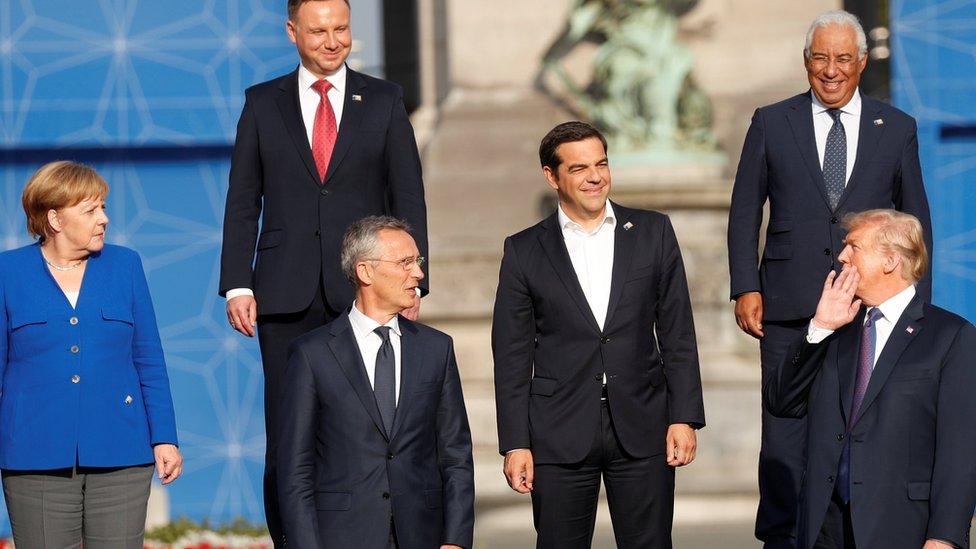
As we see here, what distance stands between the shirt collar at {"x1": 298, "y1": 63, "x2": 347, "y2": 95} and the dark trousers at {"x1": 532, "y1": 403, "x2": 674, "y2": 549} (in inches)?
50.8

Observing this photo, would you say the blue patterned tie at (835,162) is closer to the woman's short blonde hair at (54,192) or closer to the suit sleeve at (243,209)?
the suit sleeve at (243,209)

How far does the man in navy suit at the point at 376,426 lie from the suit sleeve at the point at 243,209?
0.68 m

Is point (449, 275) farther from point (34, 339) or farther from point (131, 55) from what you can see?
point (34, 339)

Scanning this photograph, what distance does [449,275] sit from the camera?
27.8 feet

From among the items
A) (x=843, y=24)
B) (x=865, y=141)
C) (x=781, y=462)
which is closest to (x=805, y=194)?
(x=865, y=141)

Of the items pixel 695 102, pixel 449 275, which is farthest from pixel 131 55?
pixel 695 102

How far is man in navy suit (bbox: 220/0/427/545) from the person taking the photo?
512 centimetres

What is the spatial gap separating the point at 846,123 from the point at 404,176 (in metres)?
1.34

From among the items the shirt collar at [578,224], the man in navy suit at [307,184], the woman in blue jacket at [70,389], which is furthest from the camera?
the man in navy suit at [307,184]

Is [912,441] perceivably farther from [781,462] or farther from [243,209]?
[243,209]

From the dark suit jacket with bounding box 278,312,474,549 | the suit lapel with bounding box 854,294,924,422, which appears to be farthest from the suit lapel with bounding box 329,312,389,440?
the suit lapel with bounding box 854,294,924,422

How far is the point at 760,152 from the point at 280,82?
148 cm

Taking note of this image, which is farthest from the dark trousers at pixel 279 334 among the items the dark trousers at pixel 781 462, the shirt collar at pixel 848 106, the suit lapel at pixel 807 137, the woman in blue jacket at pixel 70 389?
the shirt collar at pixel 848 106

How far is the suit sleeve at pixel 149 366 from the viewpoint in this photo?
481cm
